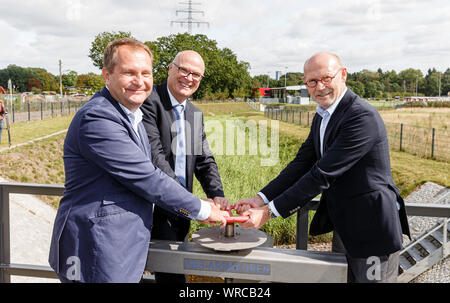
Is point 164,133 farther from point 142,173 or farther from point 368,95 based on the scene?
point 368,95

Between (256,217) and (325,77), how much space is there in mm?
897

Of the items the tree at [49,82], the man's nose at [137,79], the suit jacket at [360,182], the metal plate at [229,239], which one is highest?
the tree at [49,82]

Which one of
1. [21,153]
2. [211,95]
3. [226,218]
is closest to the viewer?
[226,218]

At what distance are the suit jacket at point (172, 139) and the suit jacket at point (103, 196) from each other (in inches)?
21.8

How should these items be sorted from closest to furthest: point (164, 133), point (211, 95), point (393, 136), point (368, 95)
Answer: point (164, 133) < point (393, 136) < point (211, 95) < point (368, 95)

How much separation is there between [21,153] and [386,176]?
13436 mm

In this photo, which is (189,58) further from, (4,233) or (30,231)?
(30,231)

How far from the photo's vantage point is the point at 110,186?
1.87 meters

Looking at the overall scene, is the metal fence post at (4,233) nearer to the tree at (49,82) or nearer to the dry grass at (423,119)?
the dry grass at (423,119)

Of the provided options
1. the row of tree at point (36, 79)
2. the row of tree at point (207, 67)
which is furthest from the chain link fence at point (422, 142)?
the row of tree at point (36, 79)

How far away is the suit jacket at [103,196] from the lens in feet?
5.95

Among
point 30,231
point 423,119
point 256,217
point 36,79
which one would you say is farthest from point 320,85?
point 36,79
